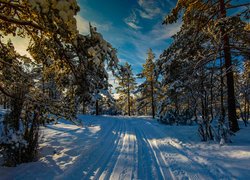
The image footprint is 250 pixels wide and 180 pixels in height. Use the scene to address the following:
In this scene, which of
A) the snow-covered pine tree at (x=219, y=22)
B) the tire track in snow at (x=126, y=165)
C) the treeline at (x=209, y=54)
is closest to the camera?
the tire track in snow at (x=126, y=165)

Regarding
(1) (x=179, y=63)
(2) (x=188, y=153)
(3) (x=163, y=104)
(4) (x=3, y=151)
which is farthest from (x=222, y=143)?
(3) (x=163, y=104)

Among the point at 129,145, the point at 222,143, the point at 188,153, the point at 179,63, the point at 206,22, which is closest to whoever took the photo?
the point at 188,153

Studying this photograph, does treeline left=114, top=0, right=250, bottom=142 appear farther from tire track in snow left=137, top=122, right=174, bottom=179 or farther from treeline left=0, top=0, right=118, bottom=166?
tire track in snow left=137, top=122, right=174, bottom=179

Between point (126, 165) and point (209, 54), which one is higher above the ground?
point (209, 54)

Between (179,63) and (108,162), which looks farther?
(179,63)

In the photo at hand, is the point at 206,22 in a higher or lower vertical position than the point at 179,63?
higher

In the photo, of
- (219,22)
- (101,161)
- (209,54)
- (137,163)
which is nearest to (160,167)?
(137,163)

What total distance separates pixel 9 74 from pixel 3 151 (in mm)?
2517

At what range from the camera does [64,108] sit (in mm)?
5055

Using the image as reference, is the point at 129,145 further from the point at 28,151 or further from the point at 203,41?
the point at 203,41

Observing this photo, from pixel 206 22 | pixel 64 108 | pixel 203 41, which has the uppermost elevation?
pixel 206 22

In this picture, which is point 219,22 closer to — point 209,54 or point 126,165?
point 209,54

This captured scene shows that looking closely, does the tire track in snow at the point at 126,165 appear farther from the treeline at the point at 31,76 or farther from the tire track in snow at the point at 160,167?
the treeline at the point at 31,76

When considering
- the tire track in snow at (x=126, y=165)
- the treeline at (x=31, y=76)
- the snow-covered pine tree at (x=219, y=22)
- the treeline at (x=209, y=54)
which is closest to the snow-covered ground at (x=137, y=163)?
the tire track in snow at (x=126, y=165)
